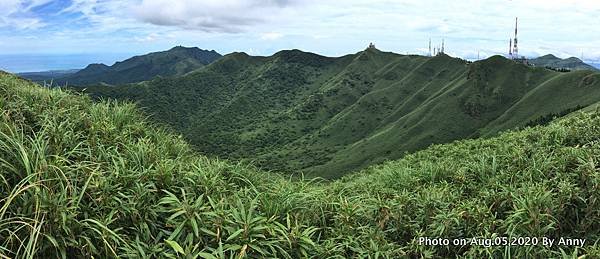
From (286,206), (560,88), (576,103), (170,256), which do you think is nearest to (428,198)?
(286,206)

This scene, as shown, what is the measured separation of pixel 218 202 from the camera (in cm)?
511

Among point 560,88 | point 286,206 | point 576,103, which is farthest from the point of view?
point 560,88

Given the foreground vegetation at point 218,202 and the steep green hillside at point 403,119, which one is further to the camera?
the steep green hillside at point 403,119

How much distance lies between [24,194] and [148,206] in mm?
1215

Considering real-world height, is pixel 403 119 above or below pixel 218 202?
below

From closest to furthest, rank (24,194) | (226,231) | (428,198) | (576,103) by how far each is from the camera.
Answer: (24,194), (226,231), (428,198), (576,103)

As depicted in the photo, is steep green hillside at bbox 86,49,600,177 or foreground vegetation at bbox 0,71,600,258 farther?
steep green hillside at bbox 86,49,600,177

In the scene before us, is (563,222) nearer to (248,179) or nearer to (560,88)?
(248,179)

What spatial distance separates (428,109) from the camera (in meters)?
145

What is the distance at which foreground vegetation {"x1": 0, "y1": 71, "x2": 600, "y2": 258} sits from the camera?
392cm

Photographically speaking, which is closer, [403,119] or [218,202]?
[218,202]

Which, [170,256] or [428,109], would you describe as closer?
[170,256]

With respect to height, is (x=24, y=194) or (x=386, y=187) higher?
(x=24, y=194)

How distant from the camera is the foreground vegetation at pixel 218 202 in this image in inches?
154
